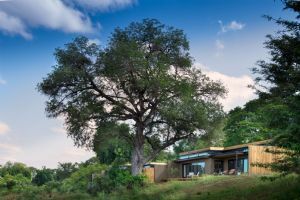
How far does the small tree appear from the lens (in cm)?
1906

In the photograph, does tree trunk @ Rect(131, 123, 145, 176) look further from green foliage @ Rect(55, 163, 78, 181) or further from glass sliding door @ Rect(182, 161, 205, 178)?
green foliage @ Rect(55, 163, 78, 181)

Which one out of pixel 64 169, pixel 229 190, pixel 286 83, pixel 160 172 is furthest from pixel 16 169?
pixel 286 83

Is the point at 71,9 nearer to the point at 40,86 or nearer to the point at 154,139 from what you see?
the point at 40,86

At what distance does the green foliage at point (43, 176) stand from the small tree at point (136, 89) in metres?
25.7

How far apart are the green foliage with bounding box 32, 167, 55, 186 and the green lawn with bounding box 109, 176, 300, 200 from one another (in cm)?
2855

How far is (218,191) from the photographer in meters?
13.6

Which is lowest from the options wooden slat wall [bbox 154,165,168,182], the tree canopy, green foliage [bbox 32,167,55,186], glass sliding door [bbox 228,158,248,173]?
green foliage [bbox 32,167,55,186]

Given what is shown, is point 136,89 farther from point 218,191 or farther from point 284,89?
point 284,89

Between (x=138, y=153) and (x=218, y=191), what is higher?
(x=138, y=153)

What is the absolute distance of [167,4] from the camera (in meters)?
9.06

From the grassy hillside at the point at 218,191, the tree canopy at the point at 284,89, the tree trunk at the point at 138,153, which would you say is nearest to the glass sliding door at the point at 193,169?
the tree trunk at the point at 138,153

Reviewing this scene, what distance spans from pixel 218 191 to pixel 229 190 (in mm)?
407

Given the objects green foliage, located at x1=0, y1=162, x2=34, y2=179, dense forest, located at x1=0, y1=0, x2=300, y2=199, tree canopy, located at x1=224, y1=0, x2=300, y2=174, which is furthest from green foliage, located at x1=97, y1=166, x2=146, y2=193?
green foliage, located at x1=0, y1=162, x2=34, y2=179

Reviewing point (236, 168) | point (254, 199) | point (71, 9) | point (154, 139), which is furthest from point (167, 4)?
point (236, 168)
